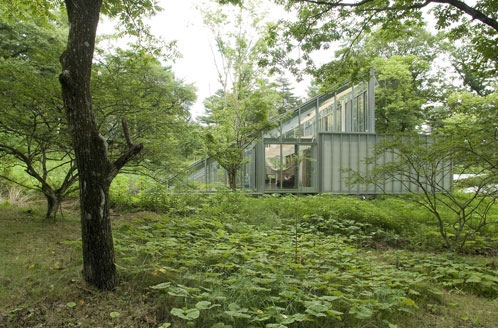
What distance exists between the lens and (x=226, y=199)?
7.63 meters

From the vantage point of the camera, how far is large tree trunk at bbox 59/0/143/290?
8.30 feet

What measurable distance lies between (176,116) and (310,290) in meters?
4.11

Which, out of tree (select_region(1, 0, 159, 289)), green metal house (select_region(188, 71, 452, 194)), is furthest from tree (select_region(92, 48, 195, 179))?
green metal house (select_region(188, 71, 452, 194))

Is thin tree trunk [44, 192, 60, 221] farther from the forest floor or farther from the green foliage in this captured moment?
the green foliage

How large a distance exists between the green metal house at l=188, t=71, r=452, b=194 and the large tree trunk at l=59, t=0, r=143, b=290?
916cm

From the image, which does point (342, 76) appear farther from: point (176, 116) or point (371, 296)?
point (371, 296)

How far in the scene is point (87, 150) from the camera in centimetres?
254

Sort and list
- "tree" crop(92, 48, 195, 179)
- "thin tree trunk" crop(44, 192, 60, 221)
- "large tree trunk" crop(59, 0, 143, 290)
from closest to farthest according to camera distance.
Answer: "large tree trunk" crop(59, 0, 143, 290) → "tree" crop(92, 48, 195, 179) → "thin tree trunk" crop(44, 192, 60, 221)

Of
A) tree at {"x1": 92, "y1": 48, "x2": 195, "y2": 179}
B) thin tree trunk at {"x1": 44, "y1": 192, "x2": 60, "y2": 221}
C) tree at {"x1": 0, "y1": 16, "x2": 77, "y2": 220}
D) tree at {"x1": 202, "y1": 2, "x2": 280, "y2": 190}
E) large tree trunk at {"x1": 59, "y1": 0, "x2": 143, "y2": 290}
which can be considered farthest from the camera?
tree at {"x1": 202, "y1": 2, "x2": 280, "y2": 190}

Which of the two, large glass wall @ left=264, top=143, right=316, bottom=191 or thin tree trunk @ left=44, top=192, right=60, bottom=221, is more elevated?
large glass wall @ left=264, top=143, right=316, bottom=191

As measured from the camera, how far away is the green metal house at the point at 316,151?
12430 mm

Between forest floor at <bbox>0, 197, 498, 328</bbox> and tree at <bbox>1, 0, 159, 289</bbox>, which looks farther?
tree at <bbox>1, 0, 159, 289</bbox>

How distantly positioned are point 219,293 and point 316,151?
35.8 ft

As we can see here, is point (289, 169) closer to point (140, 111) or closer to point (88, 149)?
point (140, 111)
